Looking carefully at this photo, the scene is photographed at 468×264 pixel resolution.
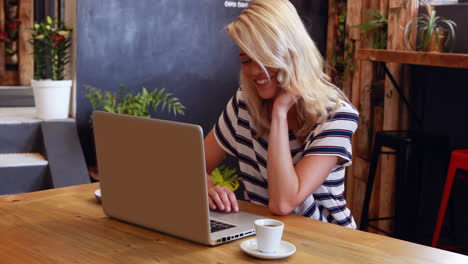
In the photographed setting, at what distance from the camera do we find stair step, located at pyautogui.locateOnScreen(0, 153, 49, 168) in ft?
→ 11.7

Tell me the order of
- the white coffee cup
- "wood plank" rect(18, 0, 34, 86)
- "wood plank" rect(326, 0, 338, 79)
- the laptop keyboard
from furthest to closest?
"wood plank" rect(18, 0, 34, 86), "wood plank" rect(326, 0, 338, 79), the laptop keyboard, the white coffee cup

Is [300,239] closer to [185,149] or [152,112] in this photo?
[185,149]

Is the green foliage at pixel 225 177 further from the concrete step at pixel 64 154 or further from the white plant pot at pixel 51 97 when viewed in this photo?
the white plant pot at pixel 51 97

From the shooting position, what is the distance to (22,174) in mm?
3590

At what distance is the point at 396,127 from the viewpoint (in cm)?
402

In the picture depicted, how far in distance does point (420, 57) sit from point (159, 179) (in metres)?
2.18

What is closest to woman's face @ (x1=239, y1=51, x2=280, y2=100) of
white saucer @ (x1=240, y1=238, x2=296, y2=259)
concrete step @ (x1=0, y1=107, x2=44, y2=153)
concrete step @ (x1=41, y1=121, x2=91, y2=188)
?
white saucer @ (x1=240, y1=238, x2=296, y2=259)

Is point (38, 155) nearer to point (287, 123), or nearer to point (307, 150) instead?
point (287, 123)

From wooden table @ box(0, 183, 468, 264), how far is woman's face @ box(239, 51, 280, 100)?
1.37 feet

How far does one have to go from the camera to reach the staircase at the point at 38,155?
11.8 ft

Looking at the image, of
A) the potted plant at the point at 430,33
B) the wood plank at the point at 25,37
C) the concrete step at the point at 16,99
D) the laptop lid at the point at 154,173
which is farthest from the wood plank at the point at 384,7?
the wood plank at the point at 25,37

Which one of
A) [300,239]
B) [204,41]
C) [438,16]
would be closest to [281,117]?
[300,239]

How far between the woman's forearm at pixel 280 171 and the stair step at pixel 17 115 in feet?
7.61

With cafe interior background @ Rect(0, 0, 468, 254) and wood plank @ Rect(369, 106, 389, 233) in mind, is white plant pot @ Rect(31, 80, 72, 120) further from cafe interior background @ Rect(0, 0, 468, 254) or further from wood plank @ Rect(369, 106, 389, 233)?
wood plank @ Rect(369, 106, 389, 233)
